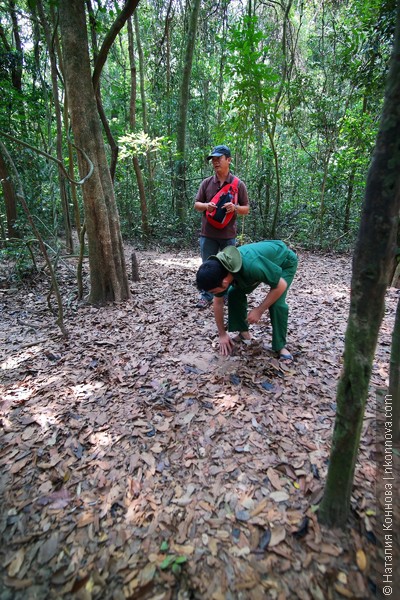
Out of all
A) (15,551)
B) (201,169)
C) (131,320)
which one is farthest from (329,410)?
(201,169)

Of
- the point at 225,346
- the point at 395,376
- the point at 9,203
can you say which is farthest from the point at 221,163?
the point at 9,203

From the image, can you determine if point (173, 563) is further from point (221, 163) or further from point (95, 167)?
point (95, 167)

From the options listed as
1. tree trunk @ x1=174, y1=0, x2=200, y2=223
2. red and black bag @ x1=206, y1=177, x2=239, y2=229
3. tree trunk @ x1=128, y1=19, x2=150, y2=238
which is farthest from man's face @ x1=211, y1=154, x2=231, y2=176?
tree trunk @ x1=128, y1=19, x2=150, y2=238

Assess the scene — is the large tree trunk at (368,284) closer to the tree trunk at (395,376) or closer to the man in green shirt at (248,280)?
the tree trunk at (395,376)

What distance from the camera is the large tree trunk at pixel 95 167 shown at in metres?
3.99

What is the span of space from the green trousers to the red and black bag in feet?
4.05

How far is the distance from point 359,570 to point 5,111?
976 centimetres

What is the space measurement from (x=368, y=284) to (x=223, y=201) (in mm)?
3147

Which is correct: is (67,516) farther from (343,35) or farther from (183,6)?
(183,6)

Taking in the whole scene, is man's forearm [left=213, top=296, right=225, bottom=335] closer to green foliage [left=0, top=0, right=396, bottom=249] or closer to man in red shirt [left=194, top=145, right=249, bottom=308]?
man in red shirt [left=194, top=145, right=249, bottom=308]

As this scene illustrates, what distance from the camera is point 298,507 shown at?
6.12ft

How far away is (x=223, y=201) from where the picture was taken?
4.20 meters

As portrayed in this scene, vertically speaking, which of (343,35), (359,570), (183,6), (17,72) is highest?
(183,6)

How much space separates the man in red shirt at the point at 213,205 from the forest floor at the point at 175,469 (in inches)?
49.7
